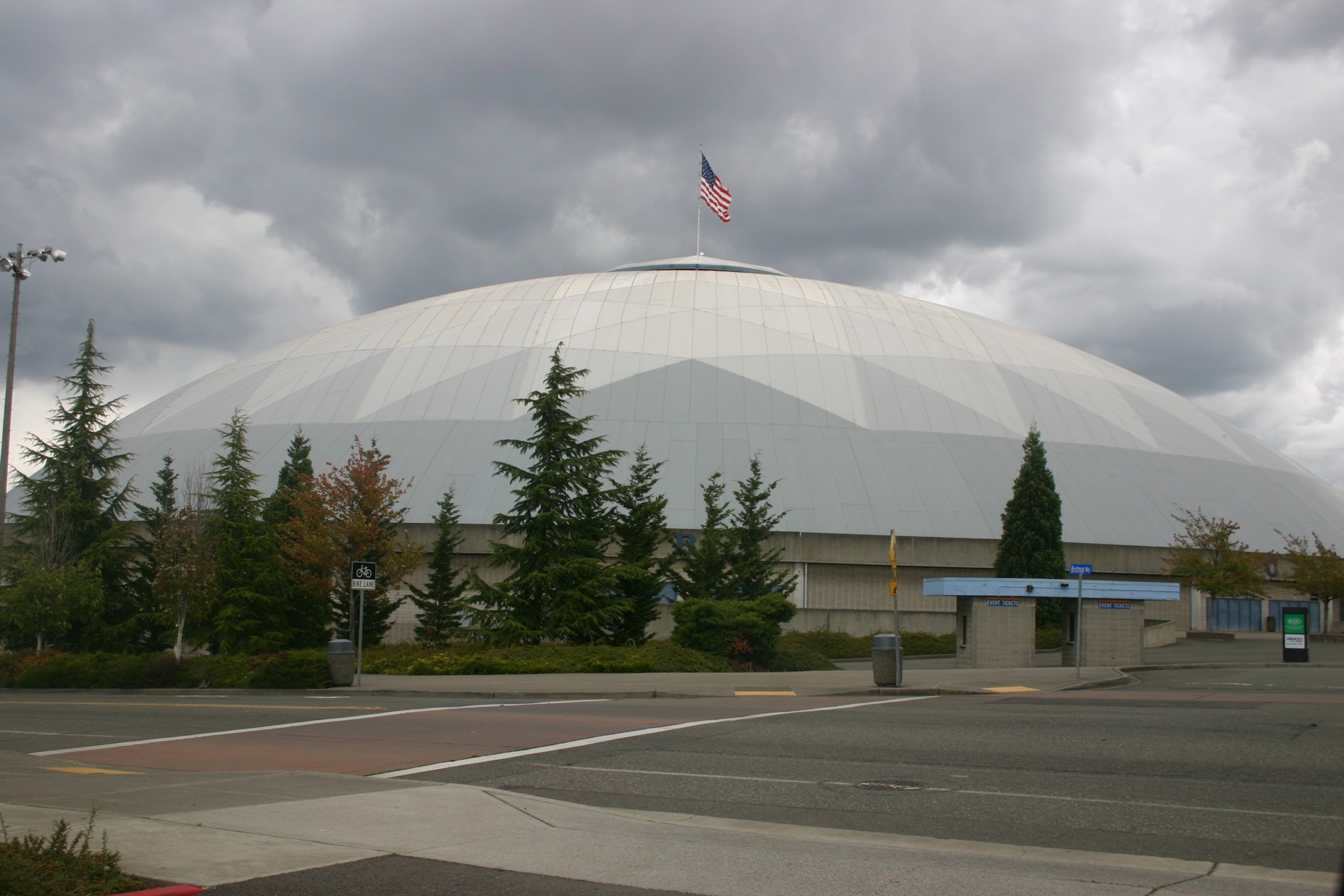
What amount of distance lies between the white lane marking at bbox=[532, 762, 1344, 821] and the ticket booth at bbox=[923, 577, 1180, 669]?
61.9 ft

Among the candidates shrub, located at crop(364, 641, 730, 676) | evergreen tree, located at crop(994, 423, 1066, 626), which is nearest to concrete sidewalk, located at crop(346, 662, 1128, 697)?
shrub, located at crop(364, 641, 730, 676)

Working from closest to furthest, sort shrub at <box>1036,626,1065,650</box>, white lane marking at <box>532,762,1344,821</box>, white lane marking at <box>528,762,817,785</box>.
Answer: white lane marking at <box>532,762,1344,821</box>, white lane marking at <box>528,762,817,785</box>, shrub at <box>1036,626,1065,650</box>

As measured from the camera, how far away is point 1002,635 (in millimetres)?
28594

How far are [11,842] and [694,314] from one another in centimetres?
4543

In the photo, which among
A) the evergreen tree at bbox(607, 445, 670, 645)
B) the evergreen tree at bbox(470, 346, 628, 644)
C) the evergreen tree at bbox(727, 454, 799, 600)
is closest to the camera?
the evergreen tree at bbox(470, 346, 628, 644)

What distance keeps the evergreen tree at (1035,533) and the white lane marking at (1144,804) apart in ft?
93.7

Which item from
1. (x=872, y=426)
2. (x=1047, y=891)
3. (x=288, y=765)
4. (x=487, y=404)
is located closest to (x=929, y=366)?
(x=872, y=426)

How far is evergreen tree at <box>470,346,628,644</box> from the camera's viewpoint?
29.3 meters

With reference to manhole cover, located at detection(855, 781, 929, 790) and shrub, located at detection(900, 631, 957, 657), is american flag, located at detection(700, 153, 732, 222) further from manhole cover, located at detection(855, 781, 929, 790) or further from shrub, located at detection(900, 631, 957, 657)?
manhole cover, located at detection(855, 781, 929, 790)

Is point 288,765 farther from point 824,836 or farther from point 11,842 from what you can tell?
point 824,836

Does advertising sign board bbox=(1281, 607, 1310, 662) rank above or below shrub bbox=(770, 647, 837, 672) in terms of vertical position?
above

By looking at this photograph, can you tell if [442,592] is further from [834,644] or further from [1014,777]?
[1014,777]

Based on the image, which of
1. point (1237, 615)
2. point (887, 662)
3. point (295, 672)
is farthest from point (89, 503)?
point (1237, 615)

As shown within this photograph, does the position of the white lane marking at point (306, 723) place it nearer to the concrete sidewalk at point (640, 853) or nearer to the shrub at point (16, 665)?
the concrete sidewalk at point (640, 853)
